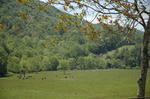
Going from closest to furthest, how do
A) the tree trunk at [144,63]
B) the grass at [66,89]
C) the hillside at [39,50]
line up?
the tree trunk at [144,63] < the grass at [66,89] < the hillside at [39,50]

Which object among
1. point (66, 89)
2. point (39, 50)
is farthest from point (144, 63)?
point (39, 50)

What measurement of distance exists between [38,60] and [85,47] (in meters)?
44.0

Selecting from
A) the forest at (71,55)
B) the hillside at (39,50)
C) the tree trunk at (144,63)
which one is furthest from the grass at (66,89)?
the tree trunk at (144,63)

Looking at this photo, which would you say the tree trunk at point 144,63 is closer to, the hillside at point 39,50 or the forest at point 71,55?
the forest at point 71,55

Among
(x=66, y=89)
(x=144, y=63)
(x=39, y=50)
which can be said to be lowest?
(x=66, y=89)

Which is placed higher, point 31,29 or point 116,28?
point 31,29

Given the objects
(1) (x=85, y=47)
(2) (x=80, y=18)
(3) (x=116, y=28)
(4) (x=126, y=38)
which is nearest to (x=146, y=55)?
(4) (x=126, y=38)

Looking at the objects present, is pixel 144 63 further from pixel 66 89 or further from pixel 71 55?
pixel 71 55

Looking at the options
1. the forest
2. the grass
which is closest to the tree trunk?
the forest

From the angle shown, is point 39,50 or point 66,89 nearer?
point 66,89

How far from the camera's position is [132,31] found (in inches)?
257

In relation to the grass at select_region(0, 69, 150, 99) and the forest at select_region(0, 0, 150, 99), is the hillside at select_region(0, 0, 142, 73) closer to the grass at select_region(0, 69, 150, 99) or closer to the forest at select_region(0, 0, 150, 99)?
the forest at select_region(0, 0, 150, 99)

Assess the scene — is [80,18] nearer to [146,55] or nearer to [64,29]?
[64,29]

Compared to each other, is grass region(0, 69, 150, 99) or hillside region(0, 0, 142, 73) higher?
hillside region(0, 0, 142, 73)
